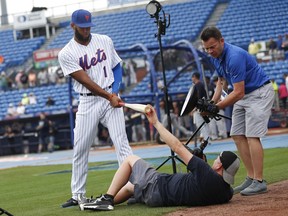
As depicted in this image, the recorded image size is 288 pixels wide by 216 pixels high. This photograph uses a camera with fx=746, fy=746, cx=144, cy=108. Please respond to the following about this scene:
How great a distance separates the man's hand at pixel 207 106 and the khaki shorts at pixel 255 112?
496 mm

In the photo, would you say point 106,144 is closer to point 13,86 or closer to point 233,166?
point 13,86

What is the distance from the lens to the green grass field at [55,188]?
310 inches

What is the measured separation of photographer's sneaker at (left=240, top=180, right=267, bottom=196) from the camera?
812cm

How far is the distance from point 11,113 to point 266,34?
10886 mm

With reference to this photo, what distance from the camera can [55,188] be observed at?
37.5 ft

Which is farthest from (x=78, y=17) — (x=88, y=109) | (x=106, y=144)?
(x=106, y=144)

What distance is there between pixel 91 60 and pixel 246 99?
1.80 meters

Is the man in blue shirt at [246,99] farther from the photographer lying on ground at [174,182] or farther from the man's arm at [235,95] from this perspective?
the photographer lying on ground at [174,182]

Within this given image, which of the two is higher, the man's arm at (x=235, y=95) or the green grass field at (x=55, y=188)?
the man's arm at (x=235, y=95)

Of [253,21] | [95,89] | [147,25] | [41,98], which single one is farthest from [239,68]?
[147,25]

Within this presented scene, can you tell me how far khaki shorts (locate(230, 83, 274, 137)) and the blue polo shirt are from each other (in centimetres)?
8

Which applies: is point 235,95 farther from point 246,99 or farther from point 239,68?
point 246,99

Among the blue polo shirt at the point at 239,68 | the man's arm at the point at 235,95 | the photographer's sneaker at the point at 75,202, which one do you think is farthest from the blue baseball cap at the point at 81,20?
the photographer's sneaker at the point at 75,202

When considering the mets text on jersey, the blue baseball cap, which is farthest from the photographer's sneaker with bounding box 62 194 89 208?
the blue baseball cap
